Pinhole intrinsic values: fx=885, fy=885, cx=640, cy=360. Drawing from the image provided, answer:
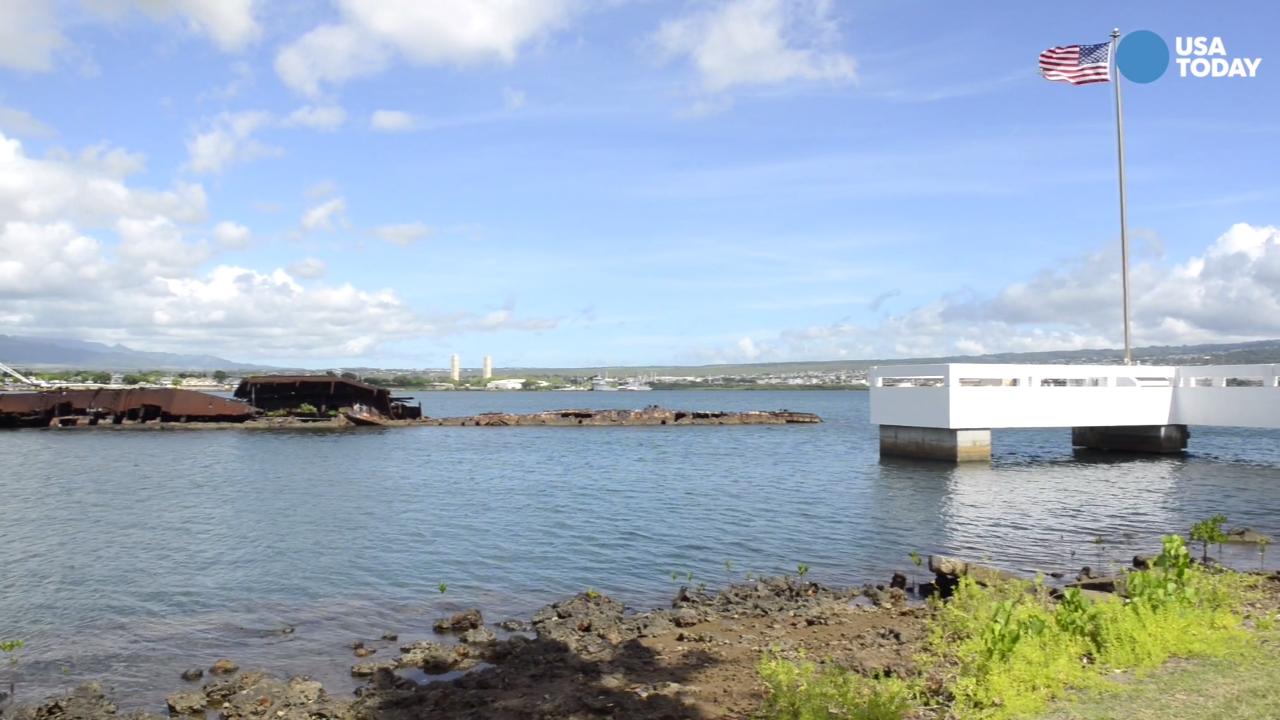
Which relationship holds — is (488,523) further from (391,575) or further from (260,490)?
(260,490)

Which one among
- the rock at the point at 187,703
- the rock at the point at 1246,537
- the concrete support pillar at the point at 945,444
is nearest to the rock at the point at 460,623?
the rock at the point at 187,703

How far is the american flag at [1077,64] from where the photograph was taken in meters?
33.6

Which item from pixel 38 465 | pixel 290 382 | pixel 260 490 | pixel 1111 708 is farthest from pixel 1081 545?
pixel 290 382

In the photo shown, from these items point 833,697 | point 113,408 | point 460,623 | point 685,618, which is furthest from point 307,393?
point 833,697

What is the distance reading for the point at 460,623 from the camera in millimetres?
14641

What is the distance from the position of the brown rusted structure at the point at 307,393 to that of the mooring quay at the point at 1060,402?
1883 inches

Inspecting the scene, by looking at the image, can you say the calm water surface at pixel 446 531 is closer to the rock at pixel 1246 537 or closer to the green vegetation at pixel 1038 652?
the rock at pixel 1246 537

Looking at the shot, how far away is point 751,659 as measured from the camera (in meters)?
11.6

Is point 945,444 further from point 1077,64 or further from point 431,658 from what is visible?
point 431,658

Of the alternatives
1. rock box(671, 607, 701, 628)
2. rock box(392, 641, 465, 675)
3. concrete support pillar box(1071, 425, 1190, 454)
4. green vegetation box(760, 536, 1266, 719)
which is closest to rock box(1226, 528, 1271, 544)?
green vegetation box(760, 536, 1266, 719)

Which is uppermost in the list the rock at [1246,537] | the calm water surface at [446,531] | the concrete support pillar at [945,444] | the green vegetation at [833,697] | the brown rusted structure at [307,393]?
the brown rusted structure at [307,393]

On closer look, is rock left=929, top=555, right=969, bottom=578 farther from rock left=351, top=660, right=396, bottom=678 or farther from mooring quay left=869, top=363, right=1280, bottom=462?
mooring quay left=869, top=363, right=1280, bottom=462

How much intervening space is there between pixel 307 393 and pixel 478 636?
213 feet

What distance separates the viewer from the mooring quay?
36625mm
